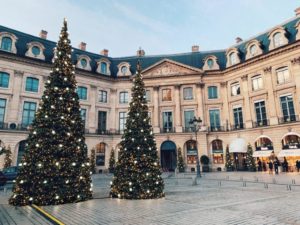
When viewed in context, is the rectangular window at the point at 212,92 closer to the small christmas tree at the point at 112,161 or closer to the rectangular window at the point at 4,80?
the small christmas tree at the point at 112,161

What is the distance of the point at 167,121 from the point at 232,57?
1405 centimetres

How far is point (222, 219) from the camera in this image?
23.0 ft

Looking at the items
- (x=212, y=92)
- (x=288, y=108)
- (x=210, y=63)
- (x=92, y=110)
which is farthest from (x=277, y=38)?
(x=92, y=110)

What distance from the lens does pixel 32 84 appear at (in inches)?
1196

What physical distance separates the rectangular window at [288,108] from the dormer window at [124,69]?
2276 cm

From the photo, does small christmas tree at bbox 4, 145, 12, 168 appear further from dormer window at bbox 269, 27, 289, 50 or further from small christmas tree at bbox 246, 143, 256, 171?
dormer window at bbox 269, 27, 289, 50

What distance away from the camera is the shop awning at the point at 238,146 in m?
30.4

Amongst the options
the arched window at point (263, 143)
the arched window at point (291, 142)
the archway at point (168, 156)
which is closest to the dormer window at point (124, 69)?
the archway at point (168, 156)

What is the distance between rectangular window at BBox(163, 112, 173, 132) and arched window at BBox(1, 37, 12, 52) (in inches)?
904

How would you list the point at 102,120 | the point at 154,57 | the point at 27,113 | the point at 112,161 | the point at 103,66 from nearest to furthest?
1. the point at 27,113
2. the point at 112,161
3. the point at 102,120
4. the point at 103,66
5. the point at 154,57

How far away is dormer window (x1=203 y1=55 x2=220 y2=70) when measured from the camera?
35.9 metres

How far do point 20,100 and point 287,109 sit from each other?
33188 mm

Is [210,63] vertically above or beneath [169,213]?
above

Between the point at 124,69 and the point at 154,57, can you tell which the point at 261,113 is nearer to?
the point at 154,57
